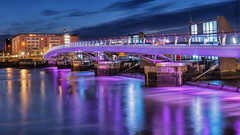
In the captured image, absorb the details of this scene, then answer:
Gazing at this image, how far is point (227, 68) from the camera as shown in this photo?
3222cm

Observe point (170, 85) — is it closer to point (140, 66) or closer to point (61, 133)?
point (61, 133)

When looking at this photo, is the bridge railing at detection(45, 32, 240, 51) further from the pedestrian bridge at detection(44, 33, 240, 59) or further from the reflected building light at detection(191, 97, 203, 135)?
the reflected building light at detection(191, 97, 203, 135)

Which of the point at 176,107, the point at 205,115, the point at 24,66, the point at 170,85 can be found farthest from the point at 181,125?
the point at 24,66

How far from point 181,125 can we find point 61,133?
13.6 feet

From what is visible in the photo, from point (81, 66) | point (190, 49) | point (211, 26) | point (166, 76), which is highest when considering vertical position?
point (211, 26)

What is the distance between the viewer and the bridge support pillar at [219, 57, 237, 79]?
3149 cm

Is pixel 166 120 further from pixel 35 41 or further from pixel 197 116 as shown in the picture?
pixel 35 41

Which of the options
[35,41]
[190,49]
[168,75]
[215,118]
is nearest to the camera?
[215,118]

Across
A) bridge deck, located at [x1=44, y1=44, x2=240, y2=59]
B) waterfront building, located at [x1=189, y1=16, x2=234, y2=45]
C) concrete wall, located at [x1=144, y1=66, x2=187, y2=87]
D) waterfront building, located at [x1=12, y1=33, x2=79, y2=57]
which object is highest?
waterfront building, located at [x1=12, y1=33, x2=79, y2=57]

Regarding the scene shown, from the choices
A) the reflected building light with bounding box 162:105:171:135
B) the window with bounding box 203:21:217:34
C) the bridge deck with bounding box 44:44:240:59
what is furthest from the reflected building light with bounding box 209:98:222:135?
the window with bounding box 203:21:217:34

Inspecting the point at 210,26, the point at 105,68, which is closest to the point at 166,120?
the point at 105,68

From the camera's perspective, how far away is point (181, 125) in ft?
34.6

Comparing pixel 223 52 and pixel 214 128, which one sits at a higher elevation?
pixel 223 52

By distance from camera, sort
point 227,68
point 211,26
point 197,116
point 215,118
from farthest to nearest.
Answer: point 211,26, point 227,68, point 197,116, point 215,118
